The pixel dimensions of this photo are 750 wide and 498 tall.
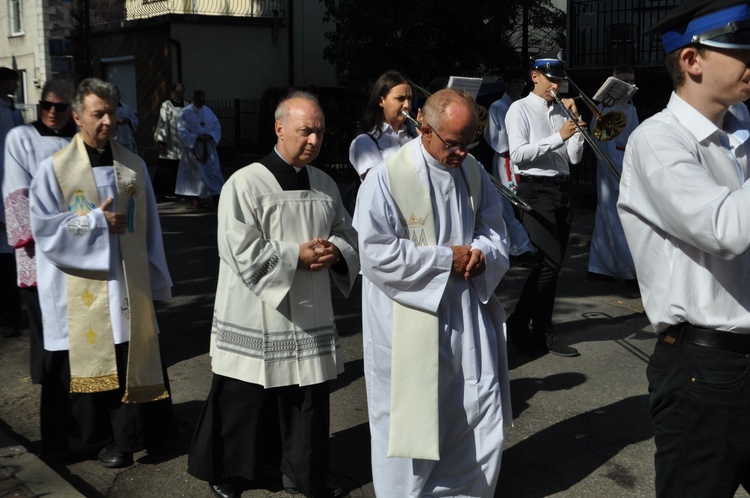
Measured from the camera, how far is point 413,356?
3.80m

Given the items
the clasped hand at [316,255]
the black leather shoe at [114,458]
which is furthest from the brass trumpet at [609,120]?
the black leather shoe at [114,458]

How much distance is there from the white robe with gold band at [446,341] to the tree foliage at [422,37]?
13.4m

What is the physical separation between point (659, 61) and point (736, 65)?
1464cm

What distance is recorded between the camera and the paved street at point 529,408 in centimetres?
459

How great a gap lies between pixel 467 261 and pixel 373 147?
2444 mm

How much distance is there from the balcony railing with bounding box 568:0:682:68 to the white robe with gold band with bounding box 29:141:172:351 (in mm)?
13320

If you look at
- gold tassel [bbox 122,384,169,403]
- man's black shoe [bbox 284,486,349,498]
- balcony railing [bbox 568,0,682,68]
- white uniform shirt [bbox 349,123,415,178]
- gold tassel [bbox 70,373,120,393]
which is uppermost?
balcony railing [bbox 568,0,682,68]

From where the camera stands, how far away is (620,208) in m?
2.86

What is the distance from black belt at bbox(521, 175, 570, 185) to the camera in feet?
21.0

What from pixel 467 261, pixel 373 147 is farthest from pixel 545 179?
pixel 467 261

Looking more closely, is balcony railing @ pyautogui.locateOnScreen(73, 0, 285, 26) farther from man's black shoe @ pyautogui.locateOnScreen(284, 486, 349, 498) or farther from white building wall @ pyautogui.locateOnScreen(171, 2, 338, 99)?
man's black shoe @ pyautogui.locateOnScreen(284, 486, 349, 498)

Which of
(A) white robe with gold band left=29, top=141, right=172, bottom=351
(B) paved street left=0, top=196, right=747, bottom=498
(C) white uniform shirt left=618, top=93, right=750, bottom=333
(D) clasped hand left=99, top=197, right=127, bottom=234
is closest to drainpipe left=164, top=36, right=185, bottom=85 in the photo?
(B) paved street left=0, top=196, right=747, bottom=498

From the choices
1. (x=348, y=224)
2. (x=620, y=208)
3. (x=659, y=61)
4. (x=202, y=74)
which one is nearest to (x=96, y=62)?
A: (x=202, y=74)

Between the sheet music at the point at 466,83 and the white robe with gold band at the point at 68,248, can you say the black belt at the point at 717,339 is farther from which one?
the sheet music at the point at 466,83
